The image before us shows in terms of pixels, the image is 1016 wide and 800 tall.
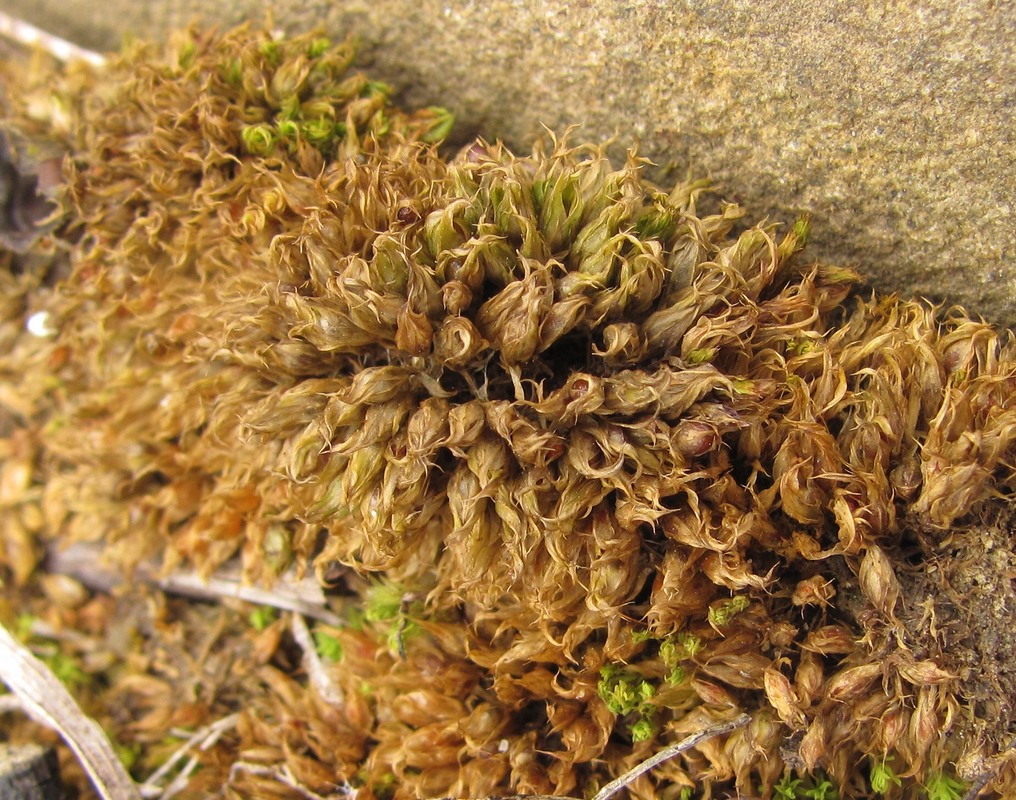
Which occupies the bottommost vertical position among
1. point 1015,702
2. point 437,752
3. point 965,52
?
point 437,752

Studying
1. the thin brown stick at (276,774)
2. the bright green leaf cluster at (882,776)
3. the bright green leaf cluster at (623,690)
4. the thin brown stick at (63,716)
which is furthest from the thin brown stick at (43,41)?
the bright green leaf cluster at (882,776)

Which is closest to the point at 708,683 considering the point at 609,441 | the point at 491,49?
the point at 609,441

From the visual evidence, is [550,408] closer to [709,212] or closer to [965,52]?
[709,212]

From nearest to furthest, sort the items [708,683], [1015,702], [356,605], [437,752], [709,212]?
[1015,702] → [708,683] → [437,752] → [709,212] → [356,605]

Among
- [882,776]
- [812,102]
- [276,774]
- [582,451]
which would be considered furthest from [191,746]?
[812,102]

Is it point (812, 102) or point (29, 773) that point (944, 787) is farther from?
point (29, 773)

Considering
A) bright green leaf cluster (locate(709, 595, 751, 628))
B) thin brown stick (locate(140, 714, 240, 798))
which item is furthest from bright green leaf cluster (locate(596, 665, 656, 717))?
thin brown stick (locate(140, 714, 240, 798))

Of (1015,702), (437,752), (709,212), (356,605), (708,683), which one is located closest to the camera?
(1015,702)

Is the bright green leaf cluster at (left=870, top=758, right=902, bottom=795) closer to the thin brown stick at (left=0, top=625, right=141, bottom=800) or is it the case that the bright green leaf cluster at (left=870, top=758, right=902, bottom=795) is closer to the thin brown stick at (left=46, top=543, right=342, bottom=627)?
the thin brown stick at (left=46, top=543, right=342, bottom=627)
